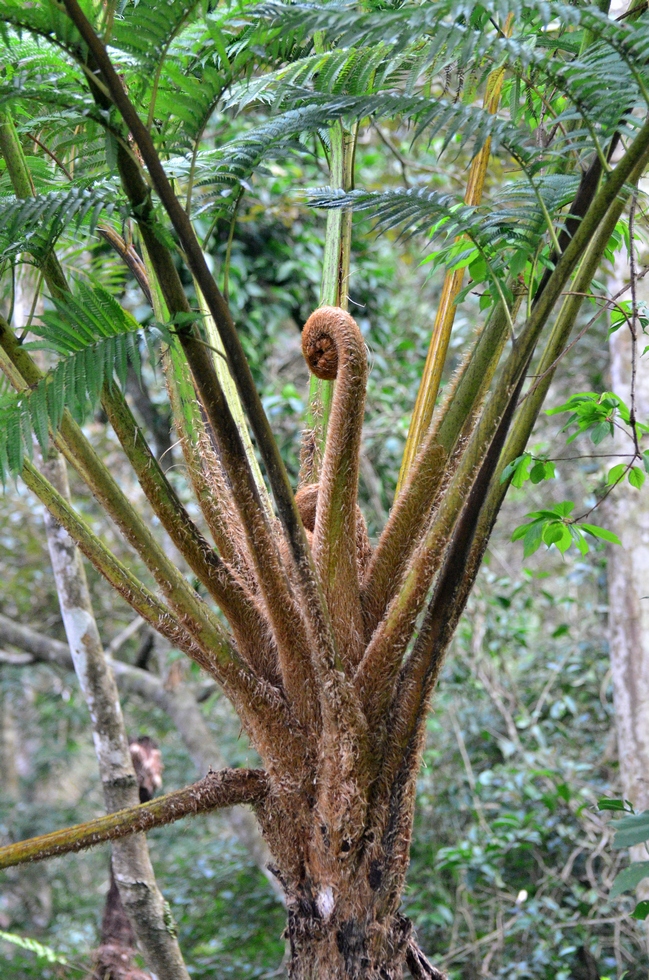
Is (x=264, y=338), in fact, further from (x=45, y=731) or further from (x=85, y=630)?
(x=45, y=731)

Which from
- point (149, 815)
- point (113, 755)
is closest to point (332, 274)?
point (149, 815)

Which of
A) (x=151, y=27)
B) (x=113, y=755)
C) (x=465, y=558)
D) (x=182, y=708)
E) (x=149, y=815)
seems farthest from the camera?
(x=182, y=708)

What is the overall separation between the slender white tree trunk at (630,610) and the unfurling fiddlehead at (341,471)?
74.6 inches

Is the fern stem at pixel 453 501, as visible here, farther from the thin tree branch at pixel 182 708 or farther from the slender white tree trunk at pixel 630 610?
the thin tree branch at pixel 182 708

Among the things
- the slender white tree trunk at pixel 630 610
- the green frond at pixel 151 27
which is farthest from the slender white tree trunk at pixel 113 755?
the slender white tree trunk at pixel 630 610

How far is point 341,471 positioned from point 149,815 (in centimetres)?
59

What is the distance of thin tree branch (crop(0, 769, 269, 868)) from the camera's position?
1156 millimetres

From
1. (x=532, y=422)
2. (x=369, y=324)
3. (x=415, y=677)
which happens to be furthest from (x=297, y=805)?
(x=369, y=324)

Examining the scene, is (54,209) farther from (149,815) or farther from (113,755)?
(113,755)

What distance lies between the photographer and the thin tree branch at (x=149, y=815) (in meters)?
1.16

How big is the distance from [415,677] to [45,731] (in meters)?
6.09

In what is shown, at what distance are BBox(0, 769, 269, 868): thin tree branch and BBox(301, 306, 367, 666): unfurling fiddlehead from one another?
27 centimetres

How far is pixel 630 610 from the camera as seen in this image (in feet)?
9.72

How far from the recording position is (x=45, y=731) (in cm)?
650
